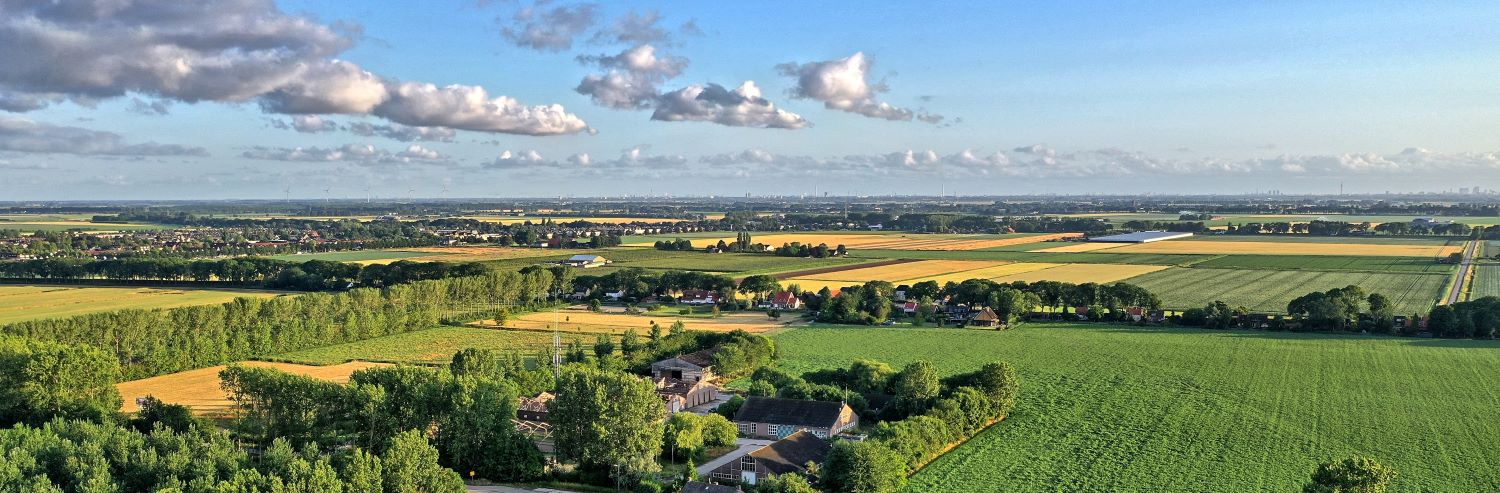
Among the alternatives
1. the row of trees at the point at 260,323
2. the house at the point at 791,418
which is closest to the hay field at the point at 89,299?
the row of trees at the point at 260,323

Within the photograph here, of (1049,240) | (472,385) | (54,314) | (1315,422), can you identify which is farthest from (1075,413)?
(1049,240)

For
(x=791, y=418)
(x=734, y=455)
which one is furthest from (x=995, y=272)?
(x=734, y=455)

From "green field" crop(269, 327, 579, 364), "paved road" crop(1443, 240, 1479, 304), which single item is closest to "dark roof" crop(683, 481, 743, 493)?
"green field" crop(269, 327, 579, 364)

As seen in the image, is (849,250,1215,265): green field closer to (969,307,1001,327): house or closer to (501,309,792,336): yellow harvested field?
(969,307,1001,327): house

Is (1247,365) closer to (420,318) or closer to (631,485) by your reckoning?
(631,485)

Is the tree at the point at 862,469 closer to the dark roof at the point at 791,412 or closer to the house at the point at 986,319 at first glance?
the dark roof at the point at 791,412

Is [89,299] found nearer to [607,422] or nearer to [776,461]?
[607,422]
